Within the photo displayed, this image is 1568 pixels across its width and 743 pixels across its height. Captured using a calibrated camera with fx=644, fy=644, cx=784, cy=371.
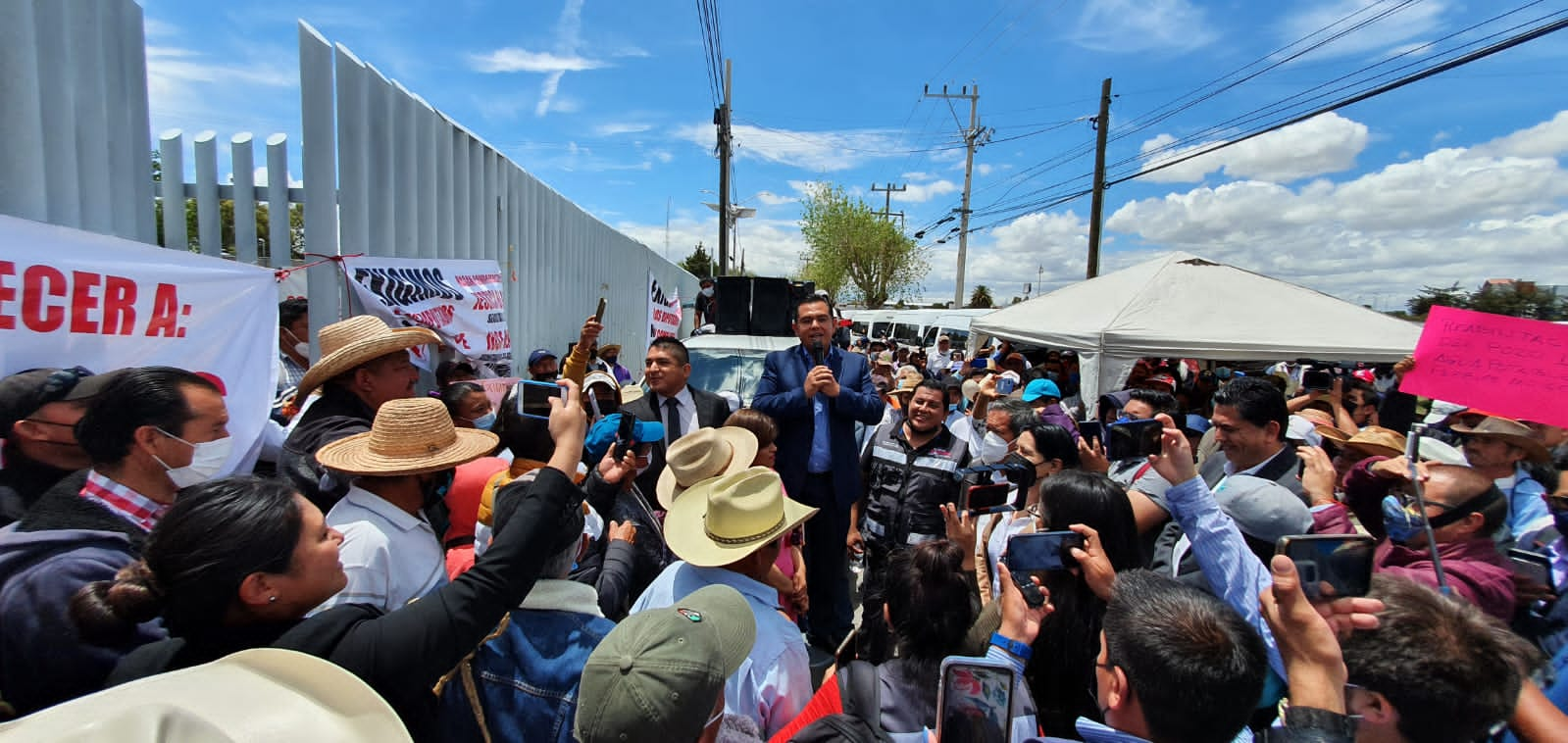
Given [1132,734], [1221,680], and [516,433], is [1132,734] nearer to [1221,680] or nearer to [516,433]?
[1221,680]

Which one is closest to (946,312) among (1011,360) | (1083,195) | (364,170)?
(1083,195)

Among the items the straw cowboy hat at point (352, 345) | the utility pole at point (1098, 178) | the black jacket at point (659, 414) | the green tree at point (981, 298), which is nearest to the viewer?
the straw cowboy hat at point (352, 345)

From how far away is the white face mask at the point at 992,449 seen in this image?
3422 mm

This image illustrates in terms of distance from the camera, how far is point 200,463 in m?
1.81

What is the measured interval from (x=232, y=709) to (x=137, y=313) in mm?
2378

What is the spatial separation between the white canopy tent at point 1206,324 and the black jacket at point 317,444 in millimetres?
6228

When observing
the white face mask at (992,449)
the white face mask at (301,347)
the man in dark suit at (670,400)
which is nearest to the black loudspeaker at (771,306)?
the man in dark suit at (670,400)

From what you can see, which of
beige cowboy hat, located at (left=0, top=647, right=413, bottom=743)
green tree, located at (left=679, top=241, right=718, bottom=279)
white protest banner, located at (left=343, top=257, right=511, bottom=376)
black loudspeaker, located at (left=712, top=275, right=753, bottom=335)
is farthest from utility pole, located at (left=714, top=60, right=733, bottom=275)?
green tree, located at (left=679, top=241, right=718, bottom=279)

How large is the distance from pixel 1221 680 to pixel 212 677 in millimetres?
1564

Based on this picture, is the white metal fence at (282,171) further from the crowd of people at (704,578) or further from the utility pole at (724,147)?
the utility pole at (724,147)

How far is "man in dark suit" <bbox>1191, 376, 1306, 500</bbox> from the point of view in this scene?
2820mm

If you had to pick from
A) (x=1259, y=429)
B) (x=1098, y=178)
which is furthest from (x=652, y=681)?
(x=1098, y=178)

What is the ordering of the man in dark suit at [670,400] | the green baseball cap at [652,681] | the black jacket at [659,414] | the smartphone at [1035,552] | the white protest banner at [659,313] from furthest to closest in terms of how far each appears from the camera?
the white protest banner at [659,313]
the man in dark suit at [670,400]
the black jacket at [659,414]
the smartphone at [1035,552]
the green baseball cap at [652,681]

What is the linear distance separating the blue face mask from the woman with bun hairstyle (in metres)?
2.72
